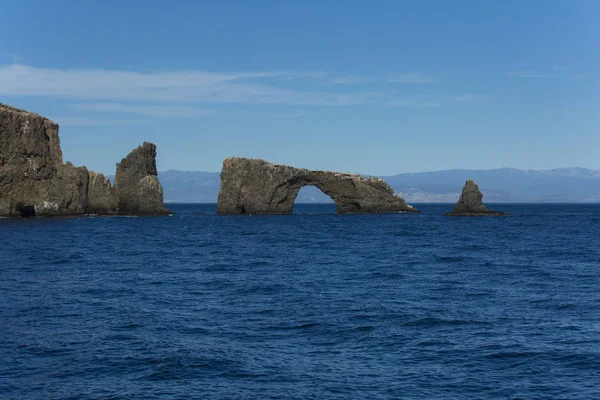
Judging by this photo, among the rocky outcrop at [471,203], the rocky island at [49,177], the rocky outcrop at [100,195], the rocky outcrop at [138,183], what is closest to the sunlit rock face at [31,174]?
the rocky island at [49,177]

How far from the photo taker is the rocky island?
288ft

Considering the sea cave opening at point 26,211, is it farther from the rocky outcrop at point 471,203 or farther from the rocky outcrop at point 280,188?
the rocky outcrop at point 471,203

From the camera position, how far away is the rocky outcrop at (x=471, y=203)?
113 m

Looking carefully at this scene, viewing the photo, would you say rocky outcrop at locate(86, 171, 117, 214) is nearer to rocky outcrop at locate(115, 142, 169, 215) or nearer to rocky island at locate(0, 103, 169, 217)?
rocky island at locate(0, 103, 169, 217)

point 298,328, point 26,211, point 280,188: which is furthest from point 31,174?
point 298,328

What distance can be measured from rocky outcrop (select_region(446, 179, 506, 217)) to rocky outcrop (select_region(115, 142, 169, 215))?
53509 millimetres

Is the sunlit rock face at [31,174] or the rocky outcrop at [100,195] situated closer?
the sunlit rock face at [31,174]

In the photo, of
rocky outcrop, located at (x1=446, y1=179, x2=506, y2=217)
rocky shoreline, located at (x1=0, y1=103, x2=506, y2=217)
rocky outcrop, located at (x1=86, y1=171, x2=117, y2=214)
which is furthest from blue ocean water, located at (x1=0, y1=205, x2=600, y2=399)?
rocky outcrop, located at (x1=446, y1=179, x2=506, y2=217)

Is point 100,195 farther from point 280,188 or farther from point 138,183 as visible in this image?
point 280,188

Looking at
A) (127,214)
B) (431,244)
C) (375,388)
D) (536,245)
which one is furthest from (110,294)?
(127,214)

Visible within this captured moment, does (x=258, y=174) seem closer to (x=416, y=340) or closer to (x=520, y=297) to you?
(x=520, y=297)

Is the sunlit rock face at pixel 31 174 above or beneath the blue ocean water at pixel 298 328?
above

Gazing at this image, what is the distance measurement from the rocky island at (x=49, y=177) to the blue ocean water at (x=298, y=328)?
4586 centimetres

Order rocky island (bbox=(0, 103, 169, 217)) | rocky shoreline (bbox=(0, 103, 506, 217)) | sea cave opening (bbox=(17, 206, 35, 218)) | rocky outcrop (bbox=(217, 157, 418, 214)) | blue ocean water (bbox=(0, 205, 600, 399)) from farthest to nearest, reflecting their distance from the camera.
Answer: rocky outcrop (bbox=(217, 157, 418, 214)) → sea cave opening (bbox=(17, 206, 35, 218)) → rocky shoreline (bbox=(0, 103, 506, 217)) → rocky island (bbox=(0, 103, 169, 217)) → blue ocean water (bbox=(0, 205, 600, 399))
